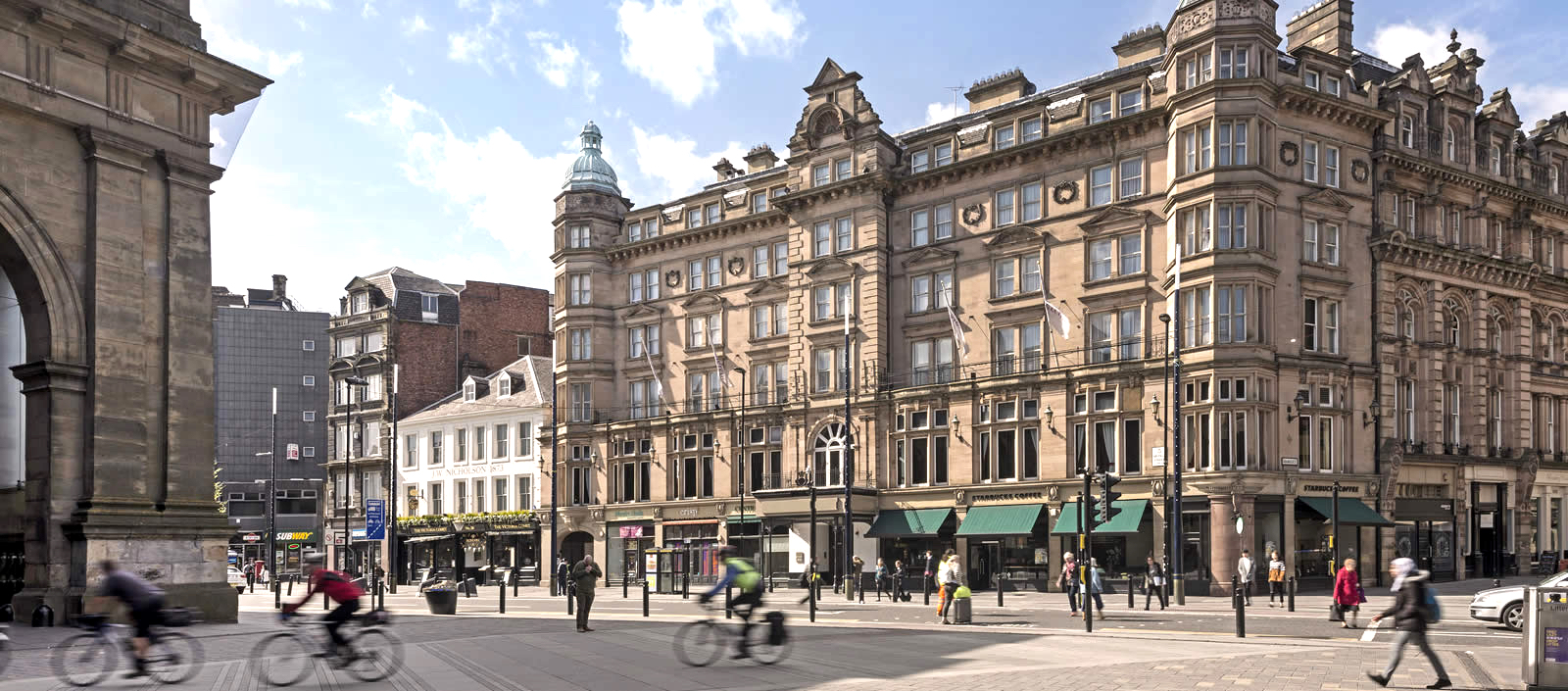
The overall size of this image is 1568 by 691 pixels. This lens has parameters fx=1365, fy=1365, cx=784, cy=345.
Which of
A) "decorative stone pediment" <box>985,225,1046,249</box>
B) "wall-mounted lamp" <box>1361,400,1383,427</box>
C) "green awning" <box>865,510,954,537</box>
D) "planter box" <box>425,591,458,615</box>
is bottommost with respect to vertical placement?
"planter box" <box>425,591,458,615</box>

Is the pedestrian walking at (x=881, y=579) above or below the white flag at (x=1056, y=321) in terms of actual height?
below

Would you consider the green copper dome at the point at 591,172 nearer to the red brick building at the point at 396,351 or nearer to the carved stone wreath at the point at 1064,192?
the red brick building at the point at 396,351

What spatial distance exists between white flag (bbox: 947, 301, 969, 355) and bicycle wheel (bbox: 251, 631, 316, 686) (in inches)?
1362

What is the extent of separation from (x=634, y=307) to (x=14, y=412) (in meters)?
38.2

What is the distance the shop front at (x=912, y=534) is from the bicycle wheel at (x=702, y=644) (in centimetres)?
3300

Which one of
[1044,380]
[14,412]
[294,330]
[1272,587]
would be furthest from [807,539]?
[294,330]

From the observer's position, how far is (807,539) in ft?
184

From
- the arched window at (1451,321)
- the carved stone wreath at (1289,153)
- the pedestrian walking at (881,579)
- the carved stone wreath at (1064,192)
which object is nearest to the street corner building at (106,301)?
the pedestrian walking at (881,579)

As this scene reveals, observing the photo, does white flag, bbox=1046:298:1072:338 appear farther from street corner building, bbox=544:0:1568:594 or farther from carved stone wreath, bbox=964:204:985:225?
carved stone wreath, bbox=964:204:985:225

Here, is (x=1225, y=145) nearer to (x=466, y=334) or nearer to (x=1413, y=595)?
(x=1413, y=595)

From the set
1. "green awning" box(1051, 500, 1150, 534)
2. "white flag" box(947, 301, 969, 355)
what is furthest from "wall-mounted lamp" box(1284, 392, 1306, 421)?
"white flag" box(947, 301, 969, 355)

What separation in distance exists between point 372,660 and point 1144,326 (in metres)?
34.8

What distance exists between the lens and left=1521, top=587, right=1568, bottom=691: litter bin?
51.2 ft

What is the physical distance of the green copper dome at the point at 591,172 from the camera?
2660 inches
